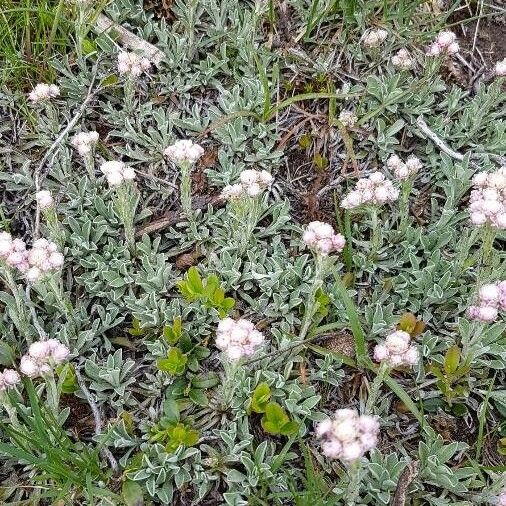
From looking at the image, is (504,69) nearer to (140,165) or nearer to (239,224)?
(239,224)

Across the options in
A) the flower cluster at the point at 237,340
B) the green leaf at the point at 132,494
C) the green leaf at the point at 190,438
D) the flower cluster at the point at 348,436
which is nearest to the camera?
the flower cluster at the point at 348,436

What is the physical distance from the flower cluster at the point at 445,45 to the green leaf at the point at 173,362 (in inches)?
78.0

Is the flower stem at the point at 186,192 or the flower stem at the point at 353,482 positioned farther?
the flower stem at the point at 186,192

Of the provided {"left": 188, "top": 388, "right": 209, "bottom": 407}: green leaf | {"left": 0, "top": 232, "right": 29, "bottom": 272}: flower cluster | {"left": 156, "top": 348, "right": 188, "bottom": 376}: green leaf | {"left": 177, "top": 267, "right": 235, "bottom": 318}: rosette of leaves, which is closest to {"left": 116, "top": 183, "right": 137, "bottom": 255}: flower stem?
{"left": 177, "top": 267, "right": 235, "bottom": 318}: rosette of leaves

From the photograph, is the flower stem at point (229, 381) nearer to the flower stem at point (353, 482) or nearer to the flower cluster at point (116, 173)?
the flower stem at point (353, 482)

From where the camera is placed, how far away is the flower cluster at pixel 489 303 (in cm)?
236

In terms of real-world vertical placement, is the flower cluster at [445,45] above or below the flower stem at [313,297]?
above

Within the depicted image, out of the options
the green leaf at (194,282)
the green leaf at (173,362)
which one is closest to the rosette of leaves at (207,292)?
the green leaf at (194,282)

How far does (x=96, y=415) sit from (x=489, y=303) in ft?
5.13

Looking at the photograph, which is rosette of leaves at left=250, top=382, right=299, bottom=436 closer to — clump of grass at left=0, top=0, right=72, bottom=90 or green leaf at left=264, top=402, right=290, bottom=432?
green leaf at left=264, top=402, right=290, bottom=432

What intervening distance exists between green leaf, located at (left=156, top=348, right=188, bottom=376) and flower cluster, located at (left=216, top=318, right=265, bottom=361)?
388 mm

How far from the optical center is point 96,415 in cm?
253

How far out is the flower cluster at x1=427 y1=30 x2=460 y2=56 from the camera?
3221mm

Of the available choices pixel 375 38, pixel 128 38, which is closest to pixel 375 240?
pixel 375 38
